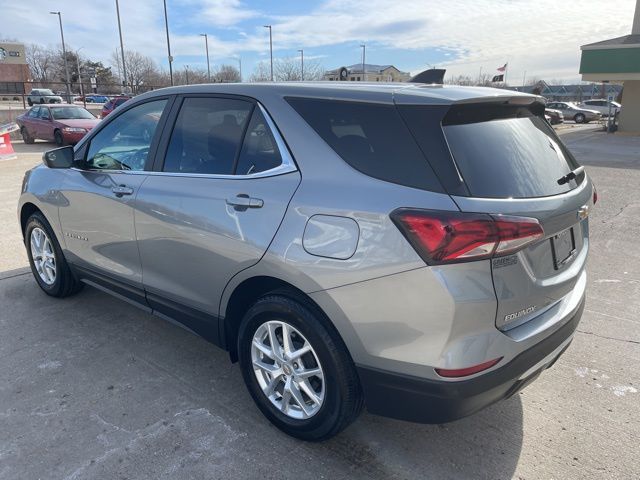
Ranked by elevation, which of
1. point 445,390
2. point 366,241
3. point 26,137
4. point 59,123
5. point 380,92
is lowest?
point 445,390

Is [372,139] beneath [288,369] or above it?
above

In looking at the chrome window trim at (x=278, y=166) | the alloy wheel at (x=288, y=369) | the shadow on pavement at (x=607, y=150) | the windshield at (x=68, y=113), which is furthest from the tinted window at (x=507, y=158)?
the windshield at (x=68, y=113)

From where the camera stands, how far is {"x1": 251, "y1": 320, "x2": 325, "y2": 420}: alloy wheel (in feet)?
8.20

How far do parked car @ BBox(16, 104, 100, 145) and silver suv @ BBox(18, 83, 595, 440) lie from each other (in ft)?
51.2

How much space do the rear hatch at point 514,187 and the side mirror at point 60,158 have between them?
283 centimetres

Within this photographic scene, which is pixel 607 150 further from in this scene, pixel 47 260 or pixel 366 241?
pixel 366 241

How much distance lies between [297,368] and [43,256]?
120 inches

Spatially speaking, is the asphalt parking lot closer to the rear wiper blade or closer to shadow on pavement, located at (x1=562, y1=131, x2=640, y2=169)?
the rear wiper blade

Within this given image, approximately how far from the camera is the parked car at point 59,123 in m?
16.8

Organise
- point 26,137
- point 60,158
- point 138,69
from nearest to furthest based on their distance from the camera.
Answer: point 60,158
point 26,137
point 138,69

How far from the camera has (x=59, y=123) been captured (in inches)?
668

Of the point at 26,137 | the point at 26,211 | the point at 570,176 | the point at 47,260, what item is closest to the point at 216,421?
the point at 570,176

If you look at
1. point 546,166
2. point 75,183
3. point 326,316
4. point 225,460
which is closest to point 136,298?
point 75,183

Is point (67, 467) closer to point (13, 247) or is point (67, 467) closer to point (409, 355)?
point (409, 355)
